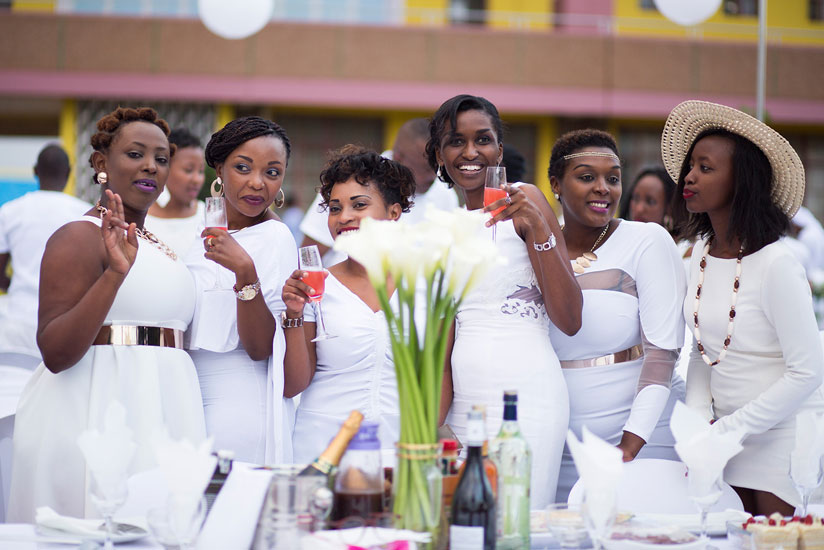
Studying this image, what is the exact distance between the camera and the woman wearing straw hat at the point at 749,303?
2.86m

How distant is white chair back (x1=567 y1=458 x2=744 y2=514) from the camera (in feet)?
9.49

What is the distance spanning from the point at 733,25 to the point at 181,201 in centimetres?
1403

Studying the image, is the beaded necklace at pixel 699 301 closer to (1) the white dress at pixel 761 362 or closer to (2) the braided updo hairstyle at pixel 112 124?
(1) the white dress at pixel 761 362

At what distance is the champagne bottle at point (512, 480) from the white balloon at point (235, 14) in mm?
5752

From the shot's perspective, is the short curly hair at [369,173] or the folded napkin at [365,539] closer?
the folded napkin at [365,539]

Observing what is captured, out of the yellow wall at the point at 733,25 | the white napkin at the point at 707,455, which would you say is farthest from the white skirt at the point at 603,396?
the yellow wall at the point at 733,25

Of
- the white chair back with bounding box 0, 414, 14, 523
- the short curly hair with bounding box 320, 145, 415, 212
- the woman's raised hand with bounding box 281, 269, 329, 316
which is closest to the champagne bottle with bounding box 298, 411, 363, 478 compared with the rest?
the woman's raised hand with bounding box 281, 269, 329, 316

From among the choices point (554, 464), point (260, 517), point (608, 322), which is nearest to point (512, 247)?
point (608, 322)

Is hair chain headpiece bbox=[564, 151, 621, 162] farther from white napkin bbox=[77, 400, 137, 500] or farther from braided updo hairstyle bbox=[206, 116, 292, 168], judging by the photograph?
white napkin bbox=[77, 400, 137, 500]

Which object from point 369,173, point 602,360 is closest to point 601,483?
point 602,360

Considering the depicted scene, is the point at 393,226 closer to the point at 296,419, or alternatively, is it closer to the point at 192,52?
the point at 296,419

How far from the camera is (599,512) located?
1981 mm

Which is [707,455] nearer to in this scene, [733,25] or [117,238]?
[117,238]

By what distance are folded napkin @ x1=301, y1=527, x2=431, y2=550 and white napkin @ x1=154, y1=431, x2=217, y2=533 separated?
258 mm
